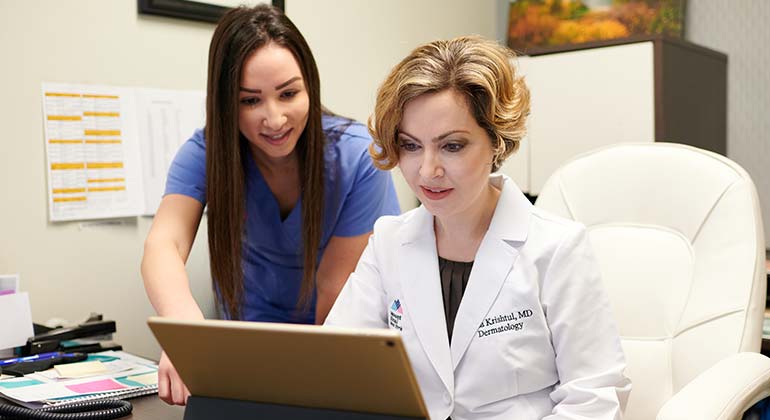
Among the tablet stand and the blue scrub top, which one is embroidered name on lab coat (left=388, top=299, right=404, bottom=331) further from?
the blue scrub top

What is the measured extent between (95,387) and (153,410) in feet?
0.56

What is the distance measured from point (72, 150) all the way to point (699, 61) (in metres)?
1.87

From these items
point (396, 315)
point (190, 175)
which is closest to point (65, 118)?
point (190, 175)

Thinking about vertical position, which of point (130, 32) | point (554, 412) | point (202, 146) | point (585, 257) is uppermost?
point (130, 32)

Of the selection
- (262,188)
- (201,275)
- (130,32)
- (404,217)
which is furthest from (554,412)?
(130,32)

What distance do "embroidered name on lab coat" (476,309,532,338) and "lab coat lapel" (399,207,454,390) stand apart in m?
0.06

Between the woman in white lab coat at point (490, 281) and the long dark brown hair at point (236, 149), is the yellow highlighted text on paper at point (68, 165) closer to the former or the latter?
the long dark brown hair at point (236, 149)

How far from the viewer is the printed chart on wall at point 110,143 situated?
1.89 metres

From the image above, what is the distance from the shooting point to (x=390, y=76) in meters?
1.24

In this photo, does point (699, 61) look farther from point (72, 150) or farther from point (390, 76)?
point (72, 150)

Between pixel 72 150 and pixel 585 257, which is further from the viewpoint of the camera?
pixel 72 150

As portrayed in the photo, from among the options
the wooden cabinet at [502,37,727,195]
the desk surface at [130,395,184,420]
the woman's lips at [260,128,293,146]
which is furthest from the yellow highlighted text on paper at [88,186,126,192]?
the wooden cabinet at [502,37,727,195]

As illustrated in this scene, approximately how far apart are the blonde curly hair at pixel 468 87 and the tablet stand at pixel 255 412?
1.44ft

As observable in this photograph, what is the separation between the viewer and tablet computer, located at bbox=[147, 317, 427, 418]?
2.77 ft
